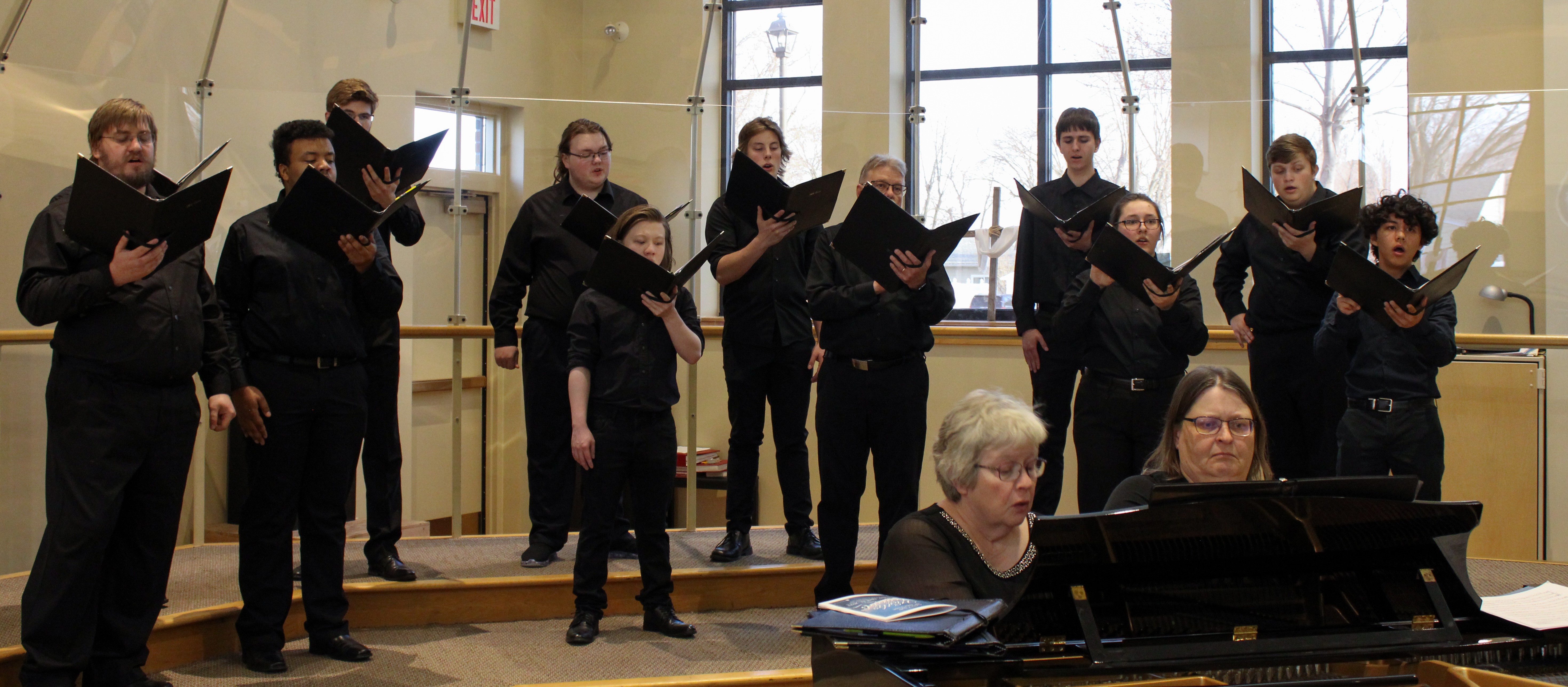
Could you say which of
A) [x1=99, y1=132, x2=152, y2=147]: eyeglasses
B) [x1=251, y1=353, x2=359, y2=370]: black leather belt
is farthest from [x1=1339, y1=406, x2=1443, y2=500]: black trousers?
[x1=99, y1=132, x2=152, y2=147]: eyeglasses

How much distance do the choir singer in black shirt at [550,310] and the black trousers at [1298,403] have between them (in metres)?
2.03

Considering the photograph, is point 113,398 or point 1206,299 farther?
point 1206,299

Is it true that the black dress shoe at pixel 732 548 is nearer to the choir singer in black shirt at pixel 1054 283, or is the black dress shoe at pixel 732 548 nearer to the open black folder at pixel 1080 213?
the choir singer in black shirt at pixel 1054 283

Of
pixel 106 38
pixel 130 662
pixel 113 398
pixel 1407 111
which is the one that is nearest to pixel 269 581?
pixel 130 662

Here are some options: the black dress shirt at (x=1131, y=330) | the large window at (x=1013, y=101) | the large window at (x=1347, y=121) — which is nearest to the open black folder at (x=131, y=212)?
the black dress shirt at (x=1131, y=330)

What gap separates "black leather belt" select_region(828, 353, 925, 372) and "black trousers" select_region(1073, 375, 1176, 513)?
545 millimetres

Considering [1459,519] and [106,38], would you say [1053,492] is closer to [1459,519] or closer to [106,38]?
[1459,519]

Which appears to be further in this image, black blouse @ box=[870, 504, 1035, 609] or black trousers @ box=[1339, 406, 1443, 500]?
black trousers @ box=[1339, 406, 1443, 500]

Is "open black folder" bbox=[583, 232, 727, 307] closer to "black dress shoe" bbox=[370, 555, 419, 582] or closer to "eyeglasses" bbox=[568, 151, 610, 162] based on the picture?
"eyeglasses" bbox=[568, 151, 610, 162]

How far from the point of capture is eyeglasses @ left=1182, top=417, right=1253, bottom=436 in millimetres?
2152

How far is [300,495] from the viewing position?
282cm

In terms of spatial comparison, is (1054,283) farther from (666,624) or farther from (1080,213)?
(666,624)

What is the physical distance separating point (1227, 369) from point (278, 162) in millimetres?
2281

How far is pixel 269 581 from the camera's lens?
2.76 m
